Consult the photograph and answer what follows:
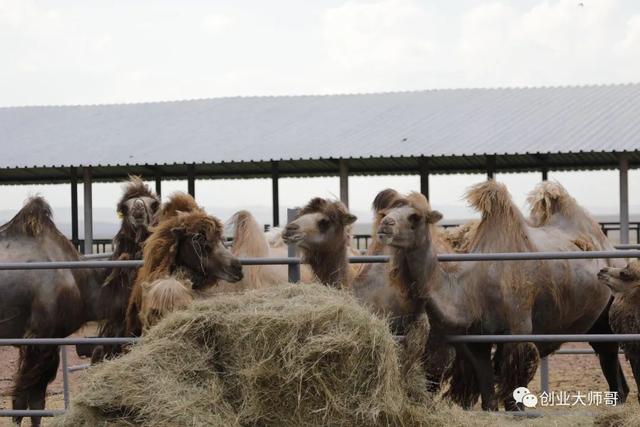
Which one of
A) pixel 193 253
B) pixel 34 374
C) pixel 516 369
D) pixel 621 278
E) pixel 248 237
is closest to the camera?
pixel 193 253

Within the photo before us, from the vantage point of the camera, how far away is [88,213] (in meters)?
20.1

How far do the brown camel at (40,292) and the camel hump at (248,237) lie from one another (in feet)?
4.36

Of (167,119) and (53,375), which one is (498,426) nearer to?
(53,375)

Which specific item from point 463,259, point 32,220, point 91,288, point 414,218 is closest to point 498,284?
point 463,259

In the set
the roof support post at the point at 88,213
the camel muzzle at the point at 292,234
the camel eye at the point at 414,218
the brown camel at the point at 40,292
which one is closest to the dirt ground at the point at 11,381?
the brown camel at the point at 40,292

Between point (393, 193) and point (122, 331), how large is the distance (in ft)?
8.64

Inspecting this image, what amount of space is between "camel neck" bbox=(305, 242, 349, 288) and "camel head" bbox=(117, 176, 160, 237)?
1.63m

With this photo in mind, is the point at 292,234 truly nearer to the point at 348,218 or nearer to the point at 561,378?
the point at 348,218

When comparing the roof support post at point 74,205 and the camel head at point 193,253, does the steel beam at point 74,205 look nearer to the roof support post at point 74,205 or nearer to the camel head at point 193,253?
the roof support post at point 74,205

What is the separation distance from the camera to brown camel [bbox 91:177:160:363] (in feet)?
25.9

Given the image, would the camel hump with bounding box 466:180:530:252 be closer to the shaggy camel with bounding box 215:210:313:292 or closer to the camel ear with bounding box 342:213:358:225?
the camel ear with bounding box 342:213:358:225

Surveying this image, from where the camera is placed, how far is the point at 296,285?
582 centimetres

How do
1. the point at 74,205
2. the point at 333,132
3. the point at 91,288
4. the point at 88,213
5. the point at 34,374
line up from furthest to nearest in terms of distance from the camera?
the point at 74,205
the point at 333,132
the point at 88,213
the point at 91,288
the point at 34,374

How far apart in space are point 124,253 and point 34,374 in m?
1.23
